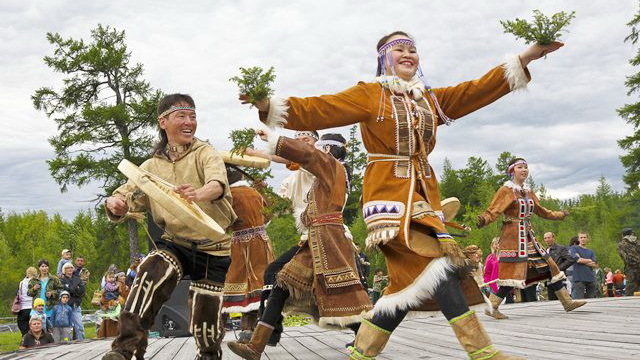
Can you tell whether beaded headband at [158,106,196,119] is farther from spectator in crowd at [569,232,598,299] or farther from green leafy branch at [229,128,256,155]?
spectator in crowd at [569,232,598,299]

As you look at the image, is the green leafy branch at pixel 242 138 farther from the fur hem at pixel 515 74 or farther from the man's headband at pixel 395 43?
the fur hem at pixel 515 74

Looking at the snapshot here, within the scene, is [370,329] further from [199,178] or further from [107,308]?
[107,308]

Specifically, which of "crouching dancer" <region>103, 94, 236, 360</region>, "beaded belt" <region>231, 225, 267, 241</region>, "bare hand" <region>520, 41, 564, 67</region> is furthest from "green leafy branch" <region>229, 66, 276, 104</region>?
"beaded belt" <region>231, 225, 267, 241</region>

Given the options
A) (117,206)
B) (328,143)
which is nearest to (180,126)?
(117,206)

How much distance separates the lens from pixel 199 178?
4.39 metres

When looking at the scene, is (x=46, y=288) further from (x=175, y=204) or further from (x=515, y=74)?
(x=515, y=74)

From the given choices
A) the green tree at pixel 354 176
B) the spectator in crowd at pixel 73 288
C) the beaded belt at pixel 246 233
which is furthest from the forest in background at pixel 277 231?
the beaded belt at pixel 246 233

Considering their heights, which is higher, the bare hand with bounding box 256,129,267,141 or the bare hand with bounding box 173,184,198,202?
the bare hand with bounding box 256,129,267,141

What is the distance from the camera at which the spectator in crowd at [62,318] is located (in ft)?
39.4

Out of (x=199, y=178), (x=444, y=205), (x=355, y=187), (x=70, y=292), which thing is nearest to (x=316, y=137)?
(x=444, y=205)

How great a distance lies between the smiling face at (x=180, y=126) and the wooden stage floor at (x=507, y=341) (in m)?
2.17

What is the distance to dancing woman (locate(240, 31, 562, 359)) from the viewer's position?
3.50 m

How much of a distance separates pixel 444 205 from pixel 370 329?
1.72 m

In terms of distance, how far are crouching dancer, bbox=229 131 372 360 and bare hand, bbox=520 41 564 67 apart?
161cm
